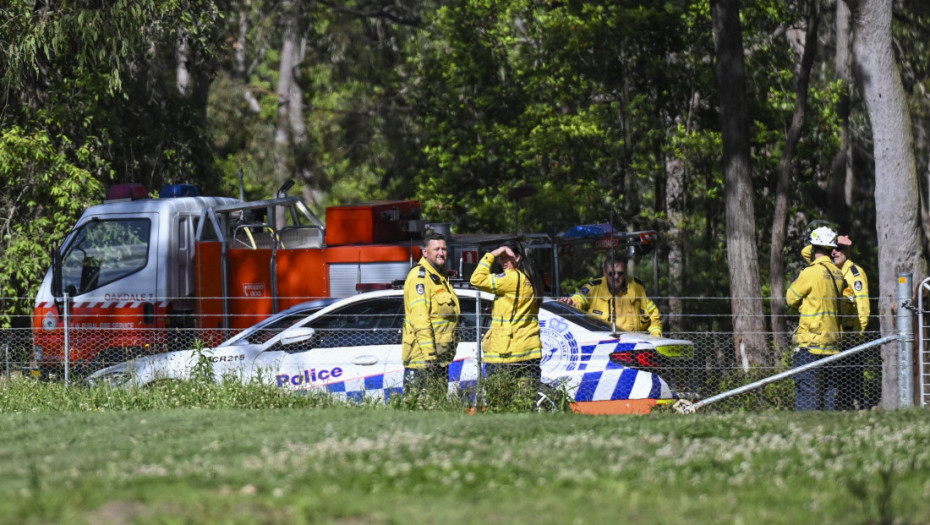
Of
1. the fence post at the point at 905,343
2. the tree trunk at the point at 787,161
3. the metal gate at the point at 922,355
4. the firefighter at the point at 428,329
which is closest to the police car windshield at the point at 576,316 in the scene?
the firefighter at the point at 428,329

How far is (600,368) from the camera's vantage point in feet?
35.5

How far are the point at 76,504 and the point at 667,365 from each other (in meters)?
6.19

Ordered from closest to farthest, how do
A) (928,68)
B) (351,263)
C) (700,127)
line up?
(351,263) < (700,127) < (928,68)

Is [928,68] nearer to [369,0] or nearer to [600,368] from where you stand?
[369,0]

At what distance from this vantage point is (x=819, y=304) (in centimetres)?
1162

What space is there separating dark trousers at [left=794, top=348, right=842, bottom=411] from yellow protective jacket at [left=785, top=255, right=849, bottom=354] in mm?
144

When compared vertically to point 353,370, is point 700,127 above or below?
above

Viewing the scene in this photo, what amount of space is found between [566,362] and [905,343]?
2945mm

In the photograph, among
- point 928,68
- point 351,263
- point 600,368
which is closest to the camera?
point 600,368

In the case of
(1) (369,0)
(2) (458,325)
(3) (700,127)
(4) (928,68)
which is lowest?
(2) (458,325)

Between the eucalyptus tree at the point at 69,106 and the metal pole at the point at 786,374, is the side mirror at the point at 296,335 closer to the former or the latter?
the metal pole at the point at 786,374

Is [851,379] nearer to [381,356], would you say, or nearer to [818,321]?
[818,321]

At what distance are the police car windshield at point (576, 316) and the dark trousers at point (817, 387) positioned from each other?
184cm

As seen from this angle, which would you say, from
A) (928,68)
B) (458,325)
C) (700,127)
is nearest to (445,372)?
(458,325)
